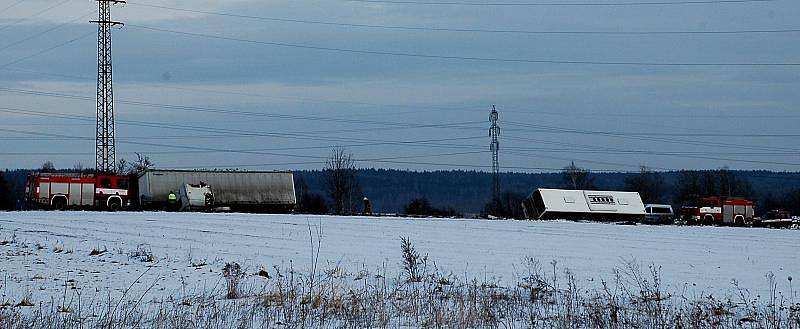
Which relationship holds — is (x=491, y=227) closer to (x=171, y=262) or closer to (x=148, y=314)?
(x=171, y=262)

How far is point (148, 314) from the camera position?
14.8 metres

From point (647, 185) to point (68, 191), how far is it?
106m

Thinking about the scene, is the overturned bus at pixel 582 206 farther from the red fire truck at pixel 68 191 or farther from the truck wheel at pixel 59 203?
the truck wheel at pixel 59 203

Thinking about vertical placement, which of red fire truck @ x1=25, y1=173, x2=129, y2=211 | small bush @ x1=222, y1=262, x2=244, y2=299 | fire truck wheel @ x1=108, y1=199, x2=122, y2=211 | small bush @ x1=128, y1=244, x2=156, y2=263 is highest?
red fire truck @ x1=25, y1=173, x2=129, y2=211

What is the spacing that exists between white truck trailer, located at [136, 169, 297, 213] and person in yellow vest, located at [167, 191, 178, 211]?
267 mm

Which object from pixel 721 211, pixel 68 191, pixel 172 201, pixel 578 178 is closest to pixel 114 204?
pixel 68 191

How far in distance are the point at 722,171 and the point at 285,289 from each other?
147 meters

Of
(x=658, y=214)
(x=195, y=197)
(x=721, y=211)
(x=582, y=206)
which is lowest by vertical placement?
(x=658, y=214)

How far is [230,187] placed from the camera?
234 feet

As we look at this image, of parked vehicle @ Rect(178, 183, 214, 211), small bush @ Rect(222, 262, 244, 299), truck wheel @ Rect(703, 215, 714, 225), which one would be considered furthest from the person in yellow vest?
small bush @ Rect(222, 262, 244, 299)

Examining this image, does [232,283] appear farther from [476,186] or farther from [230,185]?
[476,186]

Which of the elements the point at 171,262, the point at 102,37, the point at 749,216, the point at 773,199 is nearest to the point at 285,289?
the point at 171,262

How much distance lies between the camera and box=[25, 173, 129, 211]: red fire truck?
220 feet

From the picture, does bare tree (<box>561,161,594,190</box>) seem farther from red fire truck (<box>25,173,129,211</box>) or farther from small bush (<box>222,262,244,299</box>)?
small bush (<box>222,262,244,299</box>)
